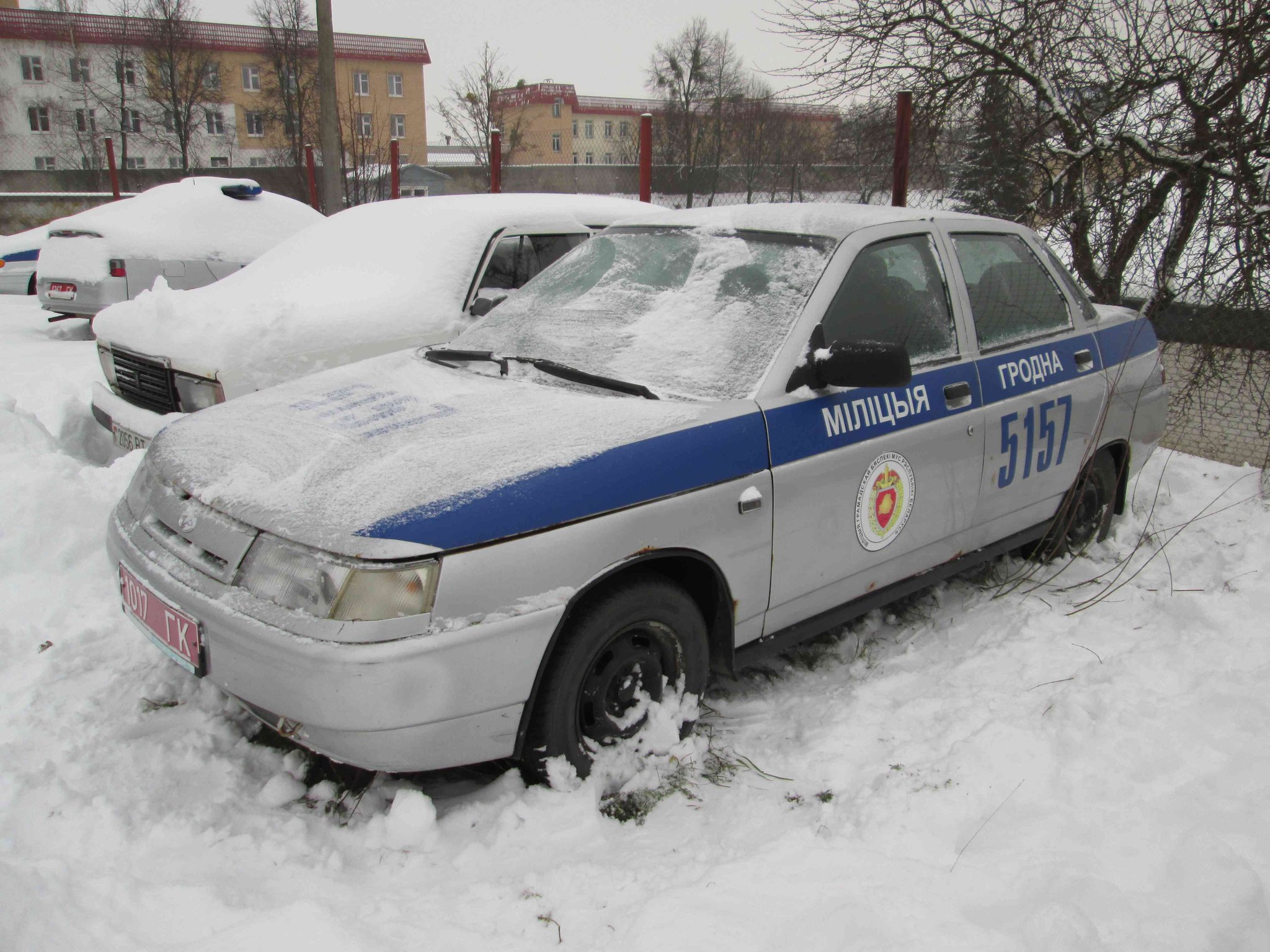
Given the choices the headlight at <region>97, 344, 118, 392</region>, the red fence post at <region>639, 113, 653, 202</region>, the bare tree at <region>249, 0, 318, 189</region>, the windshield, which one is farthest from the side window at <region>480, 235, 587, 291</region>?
the bare tree at <region>249, 0, 318, 189</region>

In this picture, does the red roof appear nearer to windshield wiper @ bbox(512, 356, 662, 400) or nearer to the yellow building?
the yellow building

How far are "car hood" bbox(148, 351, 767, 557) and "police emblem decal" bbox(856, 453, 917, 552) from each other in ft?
1.65

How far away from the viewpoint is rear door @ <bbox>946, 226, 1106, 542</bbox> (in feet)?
11.6

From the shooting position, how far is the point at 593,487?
7.73 feet

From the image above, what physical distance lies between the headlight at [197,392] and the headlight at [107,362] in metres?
0.74

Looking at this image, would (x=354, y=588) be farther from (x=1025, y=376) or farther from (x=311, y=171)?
(x=311, y=171)

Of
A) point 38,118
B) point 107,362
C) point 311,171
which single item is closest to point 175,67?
point 38,118

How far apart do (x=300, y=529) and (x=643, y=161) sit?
7696mm

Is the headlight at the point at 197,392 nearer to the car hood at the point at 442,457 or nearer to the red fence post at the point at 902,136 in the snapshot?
the car hood at the point at 442,457

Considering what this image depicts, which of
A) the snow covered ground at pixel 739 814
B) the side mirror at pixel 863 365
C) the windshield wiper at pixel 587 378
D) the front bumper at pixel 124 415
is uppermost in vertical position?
the side mirror at pixel 863 365

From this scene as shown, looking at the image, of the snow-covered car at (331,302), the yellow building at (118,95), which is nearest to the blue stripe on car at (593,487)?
the snow-covered car at (331,302)

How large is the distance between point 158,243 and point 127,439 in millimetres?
4967

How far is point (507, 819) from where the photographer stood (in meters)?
2.38

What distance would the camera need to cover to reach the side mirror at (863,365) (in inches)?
106
